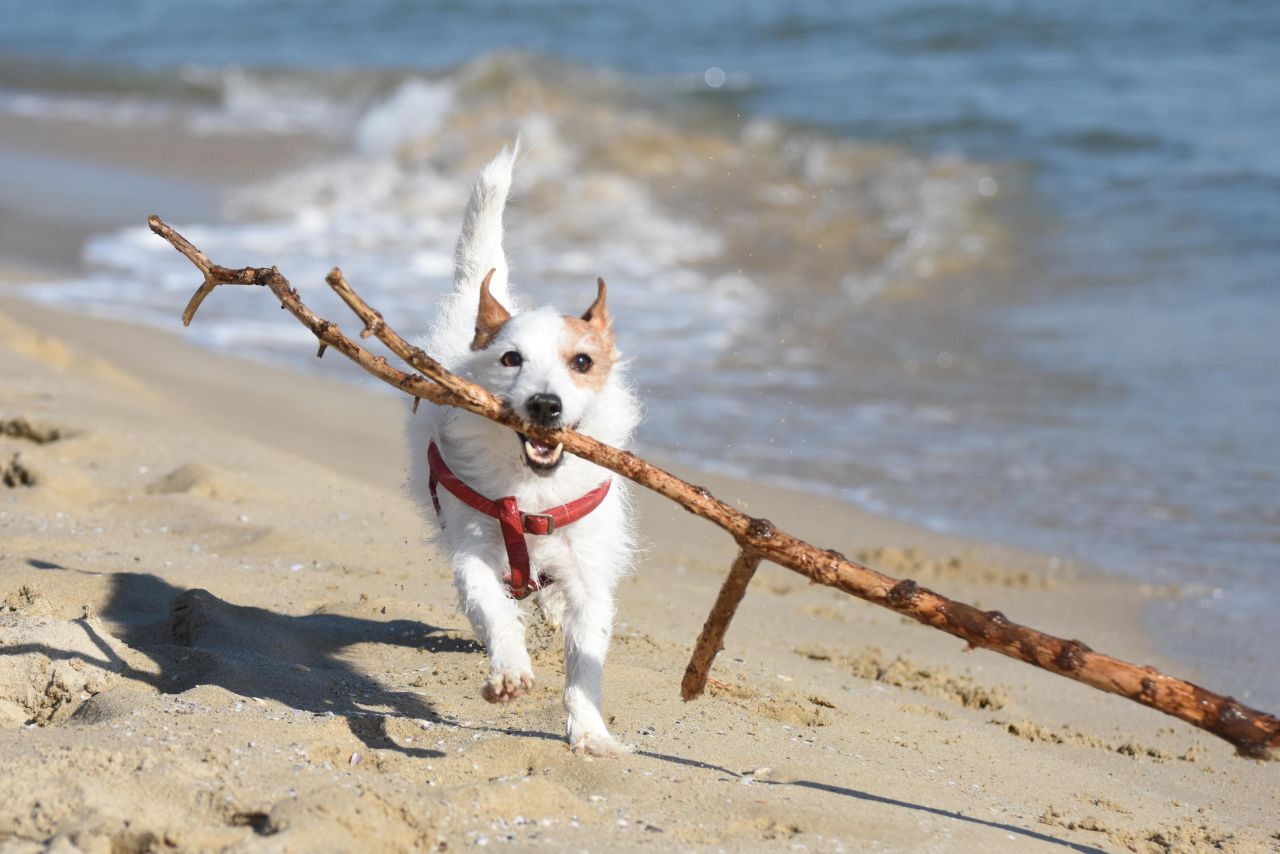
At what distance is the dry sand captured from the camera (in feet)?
9.51

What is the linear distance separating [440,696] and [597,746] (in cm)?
62

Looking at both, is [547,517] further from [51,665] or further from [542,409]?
[51,665]

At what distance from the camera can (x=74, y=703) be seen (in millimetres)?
3363

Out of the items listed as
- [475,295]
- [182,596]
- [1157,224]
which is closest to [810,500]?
[475,295]

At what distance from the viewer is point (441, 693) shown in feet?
12.6

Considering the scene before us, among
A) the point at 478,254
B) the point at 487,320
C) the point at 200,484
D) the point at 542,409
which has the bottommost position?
the point at 200,484

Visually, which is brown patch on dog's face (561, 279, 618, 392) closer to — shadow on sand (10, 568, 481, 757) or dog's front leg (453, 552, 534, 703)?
dog's front leg (453, 552, 534, 703)

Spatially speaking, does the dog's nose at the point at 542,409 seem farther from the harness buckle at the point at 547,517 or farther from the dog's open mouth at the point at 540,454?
the harness buckle at the point at 547,517

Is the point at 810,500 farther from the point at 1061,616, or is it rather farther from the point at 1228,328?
the point at 1228,328

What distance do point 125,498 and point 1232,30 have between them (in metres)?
16.9

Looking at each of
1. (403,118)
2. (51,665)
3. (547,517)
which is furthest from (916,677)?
(403,118)

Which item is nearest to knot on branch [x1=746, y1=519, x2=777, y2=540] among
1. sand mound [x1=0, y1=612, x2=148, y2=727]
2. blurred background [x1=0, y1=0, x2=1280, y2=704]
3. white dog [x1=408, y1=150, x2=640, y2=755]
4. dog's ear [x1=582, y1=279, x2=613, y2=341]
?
white dog [x1=408, y1=150, x2=640, y2=755]

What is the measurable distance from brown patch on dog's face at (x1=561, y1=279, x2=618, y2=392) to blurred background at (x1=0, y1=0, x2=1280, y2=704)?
262 cm

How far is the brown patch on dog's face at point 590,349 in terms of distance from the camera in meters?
3.72
